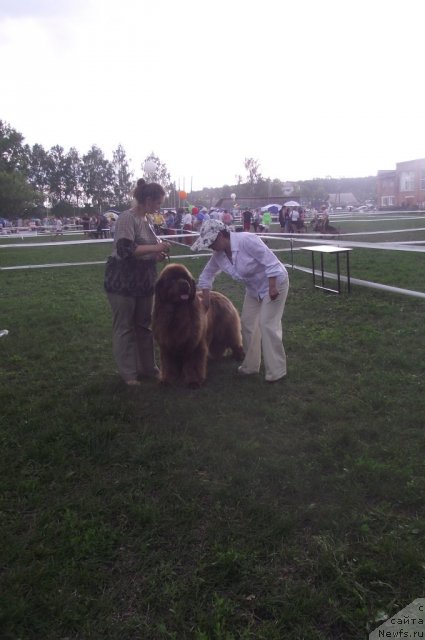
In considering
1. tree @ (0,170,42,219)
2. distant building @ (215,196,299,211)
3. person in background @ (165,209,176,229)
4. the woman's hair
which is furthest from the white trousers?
tree @ (0,170,42,219)

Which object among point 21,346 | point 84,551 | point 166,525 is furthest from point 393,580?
point 21,346

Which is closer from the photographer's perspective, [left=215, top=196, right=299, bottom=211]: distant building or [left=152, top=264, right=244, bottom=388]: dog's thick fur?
[left=152, top=264, right=244, bottom=388]: dog's thick fur

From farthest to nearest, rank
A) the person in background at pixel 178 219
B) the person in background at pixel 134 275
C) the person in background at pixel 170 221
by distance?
the person in background at pixel 170 221 < the person in background at pixel 178 219 < the person in background at pixel 134 275

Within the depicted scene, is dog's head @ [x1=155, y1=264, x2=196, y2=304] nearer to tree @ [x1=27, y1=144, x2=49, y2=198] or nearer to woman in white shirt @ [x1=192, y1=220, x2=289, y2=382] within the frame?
woman in white shirt @ [x1=192, y1=220, x2=289, y2=382]

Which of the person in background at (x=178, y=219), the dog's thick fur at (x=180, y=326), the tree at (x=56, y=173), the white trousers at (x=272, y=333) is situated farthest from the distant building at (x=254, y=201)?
the dog's thick fur at (x=180, y=326)

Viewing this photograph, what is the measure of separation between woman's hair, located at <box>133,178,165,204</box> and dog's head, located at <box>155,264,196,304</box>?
2.41 ft

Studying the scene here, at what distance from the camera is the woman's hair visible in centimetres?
502

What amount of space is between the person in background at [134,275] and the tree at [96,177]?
9547 centimetres

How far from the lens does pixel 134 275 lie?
5.16 metres

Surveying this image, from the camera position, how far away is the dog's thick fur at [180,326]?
4914 millimetres

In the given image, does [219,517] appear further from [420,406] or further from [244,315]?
[244,315]

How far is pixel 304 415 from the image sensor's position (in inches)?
175

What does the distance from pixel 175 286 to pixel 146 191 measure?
3.28 feet

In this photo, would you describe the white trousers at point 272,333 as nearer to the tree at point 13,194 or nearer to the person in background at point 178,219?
the person in background at point 178,219
